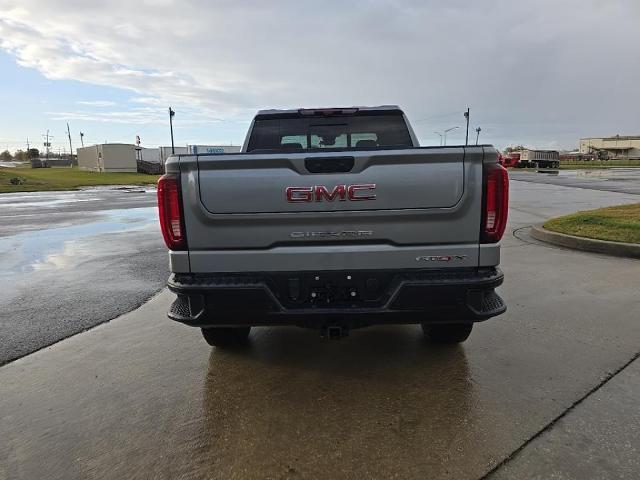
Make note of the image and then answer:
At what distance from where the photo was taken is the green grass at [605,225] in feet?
25.2

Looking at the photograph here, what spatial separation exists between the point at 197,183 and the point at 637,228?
801 cm

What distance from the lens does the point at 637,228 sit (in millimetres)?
7965

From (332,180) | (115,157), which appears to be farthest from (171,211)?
(115,157)

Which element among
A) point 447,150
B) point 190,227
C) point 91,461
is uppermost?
point 447,150

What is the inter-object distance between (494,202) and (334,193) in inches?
40.2

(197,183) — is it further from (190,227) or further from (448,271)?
(448,271)

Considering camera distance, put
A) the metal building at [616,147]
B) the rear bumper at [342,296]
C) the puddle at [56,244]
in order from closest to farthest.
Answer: the rear bumper at [342,296] → the puddle at [56,244] → the metal building at [616,147]

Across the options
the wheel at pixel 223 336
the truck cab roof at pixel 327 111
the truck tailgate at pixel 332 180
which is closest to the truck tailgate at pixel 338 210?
the truck tailgate at pixel 332 180

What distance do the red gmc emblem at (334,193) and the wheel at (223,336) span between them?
155 centimetres

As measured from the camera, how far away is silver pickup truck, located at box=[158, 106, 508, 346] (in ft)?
9.57

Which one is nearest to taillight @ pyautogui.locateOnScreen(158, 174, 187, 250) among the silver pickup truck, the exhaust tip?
the silver pickup truck

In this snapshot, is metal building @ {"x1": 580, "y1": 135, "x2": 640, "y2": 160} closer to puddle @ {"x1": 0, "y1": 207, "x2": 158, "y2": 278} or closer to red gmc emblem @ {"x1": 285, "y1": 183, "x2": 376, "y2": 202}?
puddle @ {"x1": 0, "y1": 207, "x2": 158, "y2": 278}

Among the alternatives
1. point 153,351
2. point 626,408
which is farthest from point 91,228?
point 626,408

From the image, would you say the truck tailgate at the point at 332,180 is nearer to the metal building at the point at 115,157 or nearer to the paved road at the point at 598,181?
the paved road at the point at 598,181
